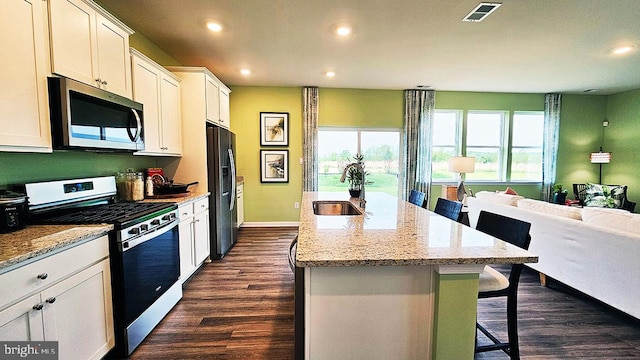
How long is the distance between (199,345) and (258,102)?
422 centimetres

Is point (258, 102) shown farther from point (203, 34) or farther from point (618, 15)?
point (618, 15)

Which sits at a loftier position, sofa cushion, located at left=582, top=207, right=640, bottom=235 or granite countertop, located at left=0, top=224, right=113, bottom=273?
granite countertop, located at left=0, top=224, right=113, bottom=273

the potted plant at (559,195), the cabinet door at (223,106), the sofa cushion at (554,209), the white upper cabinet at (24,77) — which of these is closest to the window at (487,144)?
the potted plant at (559,195)

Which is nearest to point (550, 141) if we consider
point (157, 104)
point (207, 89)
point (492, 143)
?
point (492, 143)

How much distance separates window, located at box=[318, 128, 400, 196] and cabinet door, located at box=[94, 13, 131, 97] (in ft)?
11.6

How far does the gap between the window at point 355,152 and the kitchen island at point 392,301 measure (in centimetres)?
426

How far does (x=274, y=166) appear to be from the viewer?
529 centimetres

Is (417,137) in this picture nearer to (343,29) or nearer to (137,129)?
(343,29)

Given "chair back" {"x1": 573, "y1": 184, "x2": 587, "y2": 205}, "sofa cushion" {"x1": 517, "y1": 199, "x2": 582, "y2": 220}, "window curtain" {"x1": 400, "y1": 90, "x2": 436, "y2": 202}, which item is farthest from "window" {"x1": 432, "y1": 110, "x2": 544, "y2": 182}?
"sofa cushion" {"x1": 517, "y1": 199, "x2": 582, "y2": 220}

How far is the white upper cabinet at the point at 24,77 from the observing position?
1374 millimetres

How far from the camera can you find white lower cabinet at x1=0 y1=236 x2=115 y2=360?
1.18 m

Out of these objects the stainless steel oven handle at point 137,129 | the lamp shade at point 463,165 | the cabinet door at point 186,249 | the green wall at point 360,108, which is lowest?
the cabinet door at point 186,249

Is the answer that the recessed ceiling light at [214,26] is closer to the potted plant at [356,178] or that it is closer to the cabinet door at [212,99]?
the cabinet door at [212,99]

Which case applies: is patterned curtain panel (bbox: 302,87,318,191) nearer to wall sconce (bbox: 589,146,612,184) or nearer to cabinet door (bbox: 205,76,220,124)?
cabinet door (bbox: 205,76,220,124)
